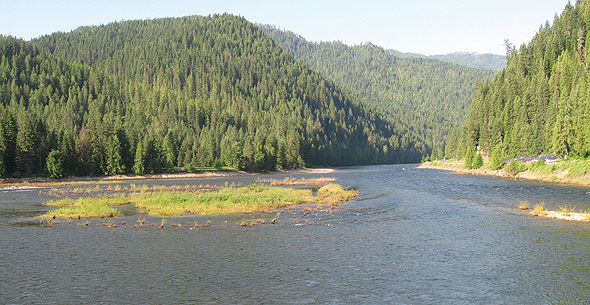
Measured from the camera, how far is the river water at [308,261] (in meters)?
23.6

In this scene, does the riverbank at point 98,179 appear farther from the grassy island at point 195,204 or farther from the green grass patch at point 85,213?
the green grass patch at point 85,213

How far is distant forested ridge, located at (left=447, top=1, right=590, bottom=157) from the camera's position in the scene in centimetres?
10294

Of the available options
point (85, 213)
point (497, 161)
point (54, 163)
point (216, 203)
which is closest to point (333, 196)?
point (216, 203)

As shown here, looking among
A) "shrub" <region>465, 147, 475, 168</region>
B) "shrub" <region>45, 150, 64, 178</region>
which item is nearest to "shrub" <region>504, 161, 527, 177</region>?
"shrub" <region>465, 147, 475, 168</region>

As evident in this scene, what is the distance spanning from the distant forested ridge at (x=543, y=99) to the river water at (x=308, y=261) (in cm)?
6942

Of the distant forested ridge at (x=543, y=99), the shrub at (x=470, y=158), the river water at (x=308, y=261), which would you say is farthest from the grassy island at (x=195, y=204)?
the shrub at (x=470, y=158)

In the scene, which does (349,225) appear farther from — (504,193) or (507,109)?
(507,109)

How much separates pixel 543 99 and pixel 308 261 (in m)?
126

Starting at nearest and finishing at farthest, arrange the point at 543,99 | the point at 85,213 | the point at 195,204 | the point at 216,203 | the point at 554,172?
the point at 85,213
the point at 195,204
the point at 216,203
the point at 554,172
the point at 543,99

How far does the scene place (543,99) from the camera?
129 m

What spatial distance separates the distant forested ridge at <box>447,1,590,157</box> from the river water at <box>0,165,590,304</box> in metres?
69.4

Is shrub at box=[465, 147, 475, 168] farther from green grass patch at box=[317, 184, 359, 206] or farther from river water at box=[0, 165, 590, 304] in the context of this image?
river water at box=[0, 165, 590, 304]

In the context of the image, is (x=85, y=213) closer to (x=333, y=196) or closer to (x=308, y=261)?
(x=308, y=261)

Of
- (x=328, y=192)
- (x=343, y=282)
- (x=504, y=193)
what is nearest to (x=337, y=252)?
(x=343, y=282)
